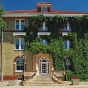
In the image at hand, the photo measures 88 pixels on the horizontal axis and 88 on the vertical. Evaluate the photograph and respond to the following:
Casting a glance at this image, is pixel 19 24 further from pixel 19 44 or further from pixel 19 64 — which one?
pixel 19 64

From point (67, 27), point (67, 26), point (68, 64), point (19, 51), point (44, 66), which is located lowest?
point (44, 66)

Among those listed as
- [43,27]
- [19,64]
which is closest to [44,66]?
[19,64]

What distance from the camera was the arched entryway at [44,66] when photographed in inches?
1524

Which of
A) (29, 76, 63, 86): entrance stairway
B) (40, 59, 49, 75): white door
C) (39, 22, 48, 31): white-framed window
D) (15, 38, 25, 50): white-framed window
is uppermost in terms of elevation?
(39, 22, 48, 31): white-framed window

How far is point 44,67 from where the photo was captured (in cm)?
3906

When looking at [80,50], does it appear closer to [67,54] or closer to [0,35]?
[67,54]

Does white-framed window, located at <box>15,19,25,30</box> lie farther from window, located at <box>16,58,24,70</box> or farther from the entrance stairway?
the entrance stairway

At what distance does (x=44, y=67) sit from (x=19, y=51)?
4.39 metres

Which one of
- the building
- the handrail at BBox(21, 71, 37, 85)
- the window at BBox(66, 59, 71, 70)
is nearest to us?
the handrail at BBox(21, 71, 37, 85)

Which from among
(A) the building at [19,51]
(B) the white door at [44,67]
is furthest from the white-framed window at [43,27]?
(B) the white door at [44,67]

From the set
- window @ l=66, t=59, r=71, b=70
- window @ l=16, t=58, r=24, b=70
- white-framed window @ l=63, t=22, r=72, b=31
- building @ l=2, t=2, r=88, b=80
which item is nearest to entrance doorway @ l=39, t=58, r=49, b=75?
building @ l=2, t=2, r=88, b=80

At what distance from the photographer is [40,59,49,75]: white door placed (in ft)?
127

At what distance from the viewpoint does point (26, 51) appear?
38.5 m

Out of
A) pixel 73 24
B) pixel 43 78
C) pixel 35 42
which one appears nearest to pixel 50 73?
pixel 43 78
